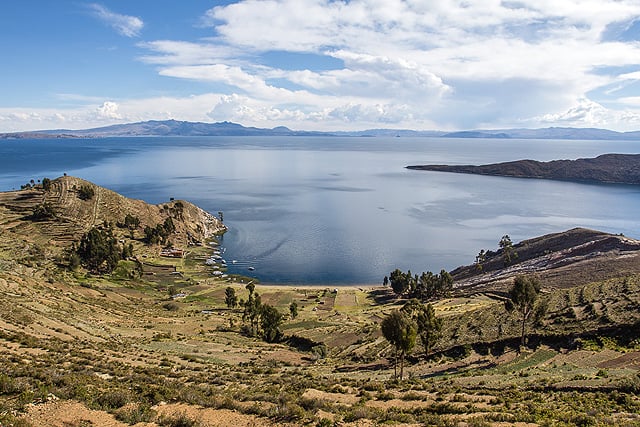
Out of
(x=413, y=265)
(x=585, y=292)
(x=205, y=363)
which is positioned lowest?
(x=413, y=265)

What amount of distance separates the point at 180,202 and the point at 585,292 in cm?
13032

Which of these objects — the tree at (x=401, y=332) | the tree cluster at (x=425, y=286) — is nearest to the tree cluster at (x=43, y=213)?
the tree cluster at (x=425, y=286)

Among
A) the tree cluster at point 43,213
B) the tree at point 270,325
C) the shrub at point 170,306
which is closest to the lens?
the tree at point 270,325

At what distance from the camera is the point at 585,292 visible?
46656 millimetres

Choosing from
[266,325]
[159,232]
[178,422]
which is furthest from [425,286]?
[159,232]

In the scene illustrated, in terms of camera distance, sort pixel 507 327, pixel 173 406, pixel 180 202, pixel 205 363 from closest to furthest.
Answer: pixel 173 406, pixel 205 363, pixel 507 327, pixel 180 202

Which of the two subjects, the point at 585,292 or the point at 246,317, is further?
the point at 246,317

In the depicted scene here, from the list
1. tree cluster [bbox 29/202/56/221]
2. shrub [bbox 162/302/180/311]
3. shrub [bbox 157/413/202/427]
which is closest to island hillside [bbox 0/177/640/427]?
shrub [bbox 157/413/202/427]

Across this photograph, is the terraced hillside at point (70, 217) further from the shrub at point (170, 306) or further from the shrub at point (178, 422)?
the shrub at point (178, 422)

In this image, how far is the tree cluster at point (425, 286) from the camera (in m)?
84.1

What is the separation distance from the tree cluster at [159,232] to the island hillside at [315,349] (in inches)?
1027

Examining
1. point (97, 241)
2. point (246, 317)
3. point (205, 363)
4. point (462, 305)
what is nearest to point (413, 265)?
point (462, 305)

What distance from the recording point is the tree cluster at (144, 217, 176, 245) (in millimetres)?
120525

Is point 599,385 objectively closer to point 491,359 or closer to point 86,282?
point 491,359
